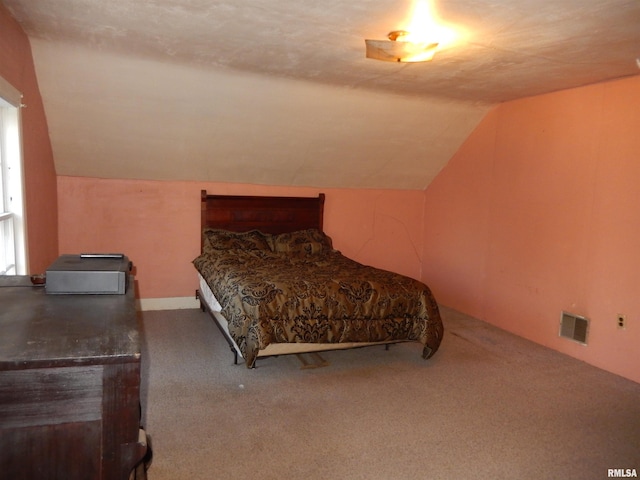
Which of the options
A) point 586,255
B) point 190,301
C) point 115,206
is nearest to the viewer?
point 586,255

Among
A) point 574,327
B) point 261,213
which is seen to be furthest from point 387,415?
point 261,213

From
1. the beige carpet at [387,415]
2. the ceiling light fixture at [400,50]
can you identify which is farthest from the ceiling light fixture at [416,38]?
the beige carpet at [387,415]

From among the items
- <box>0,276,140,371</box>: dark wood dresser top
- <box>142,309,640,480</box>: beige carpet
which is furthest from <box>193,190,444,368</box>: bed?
<box>0,276,140,371</box>: dark wood dresser top

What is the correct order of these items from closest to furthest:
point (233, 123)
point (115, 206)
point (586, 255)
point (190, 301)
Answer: point (586, 255) < point (233, 123) < point (115, 206) < point (190, 301)

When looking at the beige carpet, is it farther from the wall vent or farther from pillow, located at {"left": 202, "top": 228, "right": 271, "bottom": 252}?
pillow, located at {"left": 202, "top": 228, "right": 271, "bottom": 252}

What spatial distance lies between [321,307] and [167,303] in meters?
2.11

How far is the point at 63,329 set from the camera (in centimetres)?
116

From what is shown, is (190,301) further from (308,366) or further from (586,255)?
(586,255)

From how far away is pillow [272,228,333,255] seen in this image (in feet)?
15.0

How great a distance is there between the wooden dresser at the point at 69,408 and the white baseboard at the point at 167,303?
140 inches

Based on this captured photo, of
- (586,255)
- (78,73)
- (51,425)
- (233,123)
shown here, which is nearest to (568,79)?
(586,255)

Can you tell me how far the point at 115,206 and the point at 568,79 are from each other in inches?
155

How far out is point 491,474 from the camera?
2.08 m

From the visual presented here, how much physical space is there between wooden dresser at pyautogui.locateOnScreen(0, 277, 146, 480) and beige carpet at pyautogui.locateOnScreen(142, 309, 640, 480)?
1.14 meters
